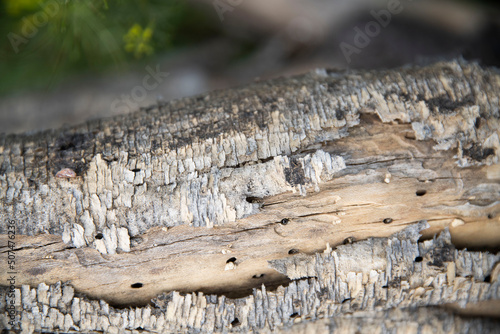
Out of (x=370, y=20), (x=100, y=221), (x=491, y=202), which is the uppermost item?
(x=370, y=20)

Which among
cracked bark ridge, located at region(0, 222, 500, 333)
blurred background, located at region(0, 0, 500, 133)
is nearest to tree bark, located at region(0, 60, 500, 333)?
cracked bark ridge, located at region(0, 222, 500, 333)

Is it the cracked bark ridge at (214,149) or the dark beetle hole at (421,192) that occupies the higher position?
the cracked bark ridge at (214,149)

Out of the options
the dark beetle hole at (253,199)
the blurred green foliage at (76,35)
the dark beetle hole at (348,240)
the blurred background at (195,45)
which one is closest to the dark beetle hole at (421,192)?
the dark beetle hole at (348,240)

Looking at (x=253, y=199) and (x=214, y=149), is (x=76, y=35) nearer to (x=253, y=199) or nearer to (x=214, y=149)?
(x=214, y=149)

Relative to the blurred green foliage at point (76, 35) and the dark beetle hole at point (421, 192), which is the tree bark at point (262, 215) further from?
the blurred green foliage at point (76, 35)

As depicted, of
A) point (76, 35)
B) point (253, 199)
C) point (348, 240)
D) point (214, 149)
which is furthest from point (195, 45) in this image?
point (348, 240)

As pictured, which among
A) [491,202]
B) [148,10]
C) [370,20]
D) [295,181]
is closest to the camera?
[295,181]

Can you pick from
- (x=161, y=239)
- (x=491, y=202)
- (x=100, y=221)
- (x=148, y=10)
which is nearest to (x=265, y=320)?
(x=161, y=239)

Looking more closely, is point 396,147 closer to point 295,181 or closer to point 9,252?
point 295,181
